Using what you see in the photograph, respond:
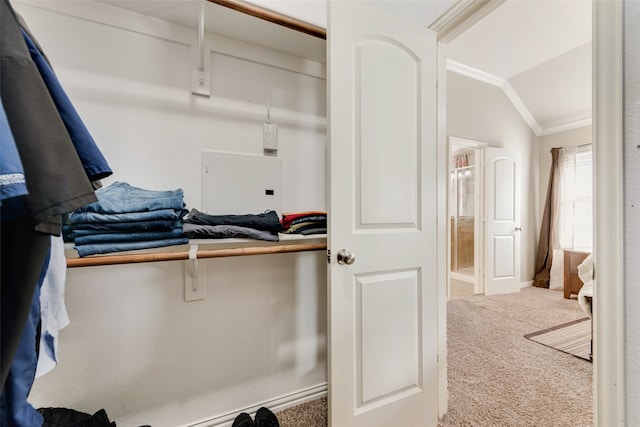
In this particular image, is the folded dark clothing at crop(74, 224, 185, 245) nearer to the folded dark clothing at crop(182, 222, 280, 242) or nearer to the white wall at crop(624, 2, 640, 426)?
the folded dark clothing at crop(182, 222, 280, 242)

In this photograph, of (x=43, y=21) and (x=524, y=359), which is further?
(x=524, y=359)

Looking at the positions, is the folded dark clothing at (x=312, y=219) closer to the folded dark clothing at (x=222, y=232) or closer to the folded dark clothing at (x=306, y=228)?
the folded dark clothing at (x=306, y=228)

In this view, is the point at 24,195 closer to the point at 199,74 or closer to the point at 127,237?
the point at 127,237

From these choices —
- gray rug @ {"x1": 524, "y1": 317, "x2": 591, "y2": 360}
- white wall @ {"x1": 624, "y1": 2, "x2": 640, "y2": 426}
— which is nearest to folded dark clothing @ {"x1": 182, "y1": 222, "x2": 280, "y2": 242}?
white wall @ {"x1": 624, "y1": 2, "x2": 640, "y2": 426}

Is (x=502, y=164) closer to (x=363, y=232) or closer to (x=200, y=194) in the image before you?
(x=363, y=232)

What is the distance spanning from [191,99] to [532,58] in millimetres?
3929

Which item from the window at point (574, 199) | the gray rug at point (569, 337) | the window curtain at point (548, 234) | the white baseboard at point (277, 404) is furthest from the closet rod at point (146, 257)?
the window at point (574, 199)

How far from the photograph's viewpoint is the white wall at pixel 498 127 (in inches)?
137

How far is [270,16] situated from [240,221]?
2.54 feet

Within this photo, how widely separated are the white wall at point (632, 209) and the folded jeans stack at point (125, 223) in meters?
1.36

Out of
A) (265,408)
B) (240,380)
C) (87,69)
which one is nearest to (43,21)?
(87,69)

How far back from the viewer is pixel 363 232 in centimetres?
122

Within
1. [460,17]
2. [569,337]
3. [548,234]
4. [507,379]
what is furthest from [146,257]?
[548,234]

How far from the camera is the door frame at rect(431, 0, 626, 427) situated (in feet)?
2.55
